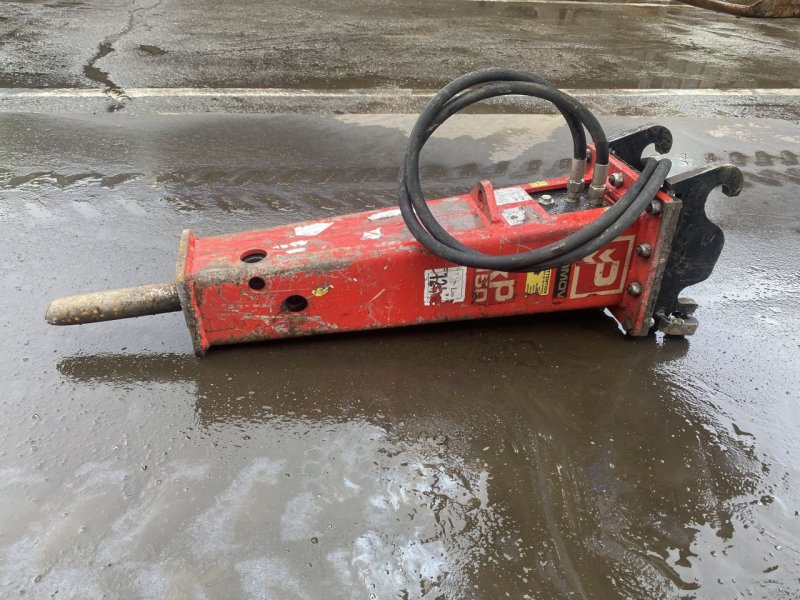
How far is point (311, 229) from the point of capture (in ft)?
8.35

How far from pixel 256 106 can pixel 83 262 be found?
2.59 meters

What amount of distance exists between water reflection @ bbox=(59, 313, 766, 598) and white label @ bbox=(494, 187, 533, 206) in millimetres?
555

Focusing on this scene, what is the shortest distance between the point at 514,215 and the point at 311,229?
85 centimetres

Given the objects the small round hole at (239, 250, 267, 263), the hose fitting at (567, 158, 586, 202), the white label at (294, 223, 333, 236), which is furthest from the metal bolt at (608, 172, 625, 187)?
the small round hole at (239, 250, 267, 263)

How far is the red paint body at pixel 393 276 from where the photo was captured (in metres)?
2.31

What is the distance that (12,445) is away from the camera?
2.06 m

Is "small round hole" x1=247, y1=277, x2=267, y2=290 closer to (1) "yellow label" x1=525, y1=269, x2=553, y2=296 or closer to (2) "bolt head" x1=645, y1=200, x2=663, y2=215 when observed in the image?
(1) "yellow label" x1=525, y1=269, x2=553, y2=296

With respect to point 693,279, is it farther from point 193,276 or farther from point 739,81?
point 739,81

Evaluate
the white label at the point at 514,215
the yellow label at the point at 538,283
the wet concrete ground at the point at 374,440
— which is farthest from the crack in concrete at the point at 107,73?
the yellow label at the point at 538,283

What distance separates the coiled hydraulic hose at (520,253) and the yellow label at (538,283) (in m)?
0.22

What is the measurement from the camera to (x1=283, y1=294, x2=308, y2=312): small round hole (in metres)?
2.38

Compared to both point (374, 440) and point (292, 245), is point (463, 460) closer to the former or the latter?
point (374, 440)

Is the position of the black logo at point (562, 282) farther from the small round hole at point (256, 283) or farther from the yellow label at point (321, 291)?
the small round hole at point (256, 283)

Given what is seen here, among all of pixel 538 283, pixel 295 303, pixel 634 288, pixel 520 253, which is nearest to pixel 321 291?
pixel 295 303
